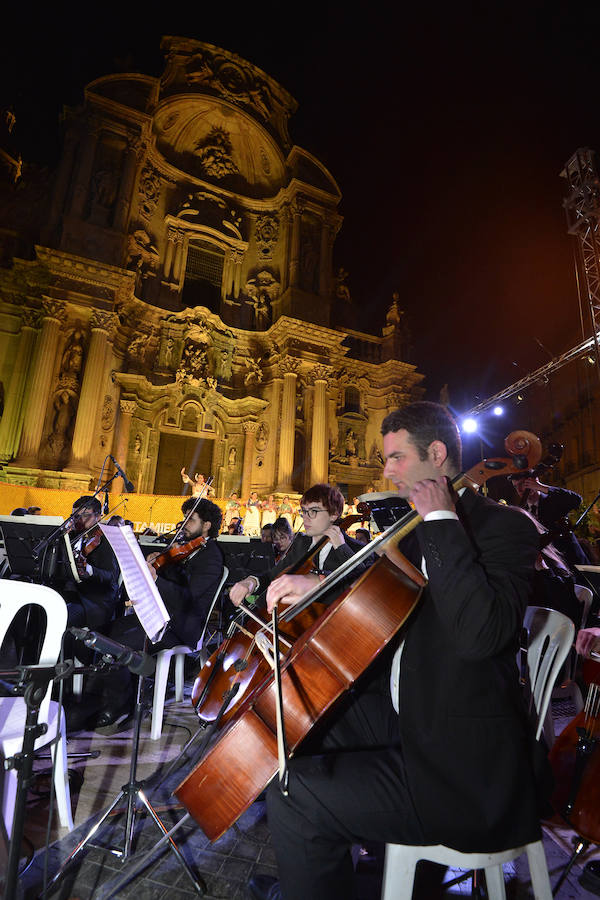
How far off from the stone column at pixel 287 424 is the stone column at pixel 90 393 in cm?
667

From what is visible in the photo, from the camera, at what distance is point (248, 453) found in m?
18.1

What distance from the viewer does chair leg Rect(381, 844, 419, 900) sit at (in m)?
1.29

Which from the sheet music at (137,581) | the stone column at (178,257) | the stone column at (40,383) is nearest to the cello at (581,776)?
the sheet music at (137,581)

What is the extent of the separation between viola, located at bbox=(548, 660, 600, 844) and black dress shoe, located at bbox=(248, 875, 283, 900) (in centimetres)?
128

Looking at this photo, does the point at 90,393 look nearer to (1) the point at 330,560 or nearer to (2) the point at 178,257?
(2) the point at 178,257

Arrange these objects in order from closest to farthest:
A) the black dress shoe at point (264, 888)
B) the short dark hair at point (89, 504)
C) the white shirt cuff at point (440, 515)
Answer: the white shirt cuff at point (440, 515)
the black dress shoe at point (264, 888)
the short dark hair at point (89, 504)

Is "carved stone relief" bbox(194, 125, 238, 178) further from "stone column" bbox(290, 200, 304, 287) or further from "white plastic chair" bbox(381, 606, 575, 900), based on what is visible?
"white plastic chair" bbox(381, 606, 575, 900)

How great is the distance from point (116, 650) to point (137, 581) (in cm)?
76

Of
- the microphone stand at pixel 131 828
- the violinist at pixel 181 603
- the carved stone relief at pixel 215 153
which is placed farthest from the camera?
the carved stone relief at pixel 215 153

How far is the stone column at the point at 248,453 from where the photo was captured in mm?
17781

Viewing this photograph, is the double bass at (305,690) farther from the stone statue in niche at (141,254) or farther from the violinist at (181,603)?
the stone statue in niche at (141,254)

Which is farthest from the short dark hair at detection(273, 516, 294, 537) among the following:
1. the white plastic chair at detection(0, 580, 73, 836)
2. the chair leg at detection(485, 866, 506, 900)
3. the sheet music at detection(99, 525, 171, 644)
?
the chair leg at detection(485, 866, 506, 900)

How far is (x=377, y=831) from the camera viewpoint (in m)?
1.28

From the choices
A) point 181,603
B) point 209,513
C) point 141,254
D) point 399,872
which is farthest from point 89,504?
point 141,254
